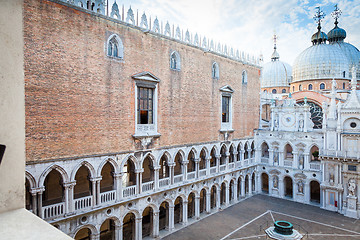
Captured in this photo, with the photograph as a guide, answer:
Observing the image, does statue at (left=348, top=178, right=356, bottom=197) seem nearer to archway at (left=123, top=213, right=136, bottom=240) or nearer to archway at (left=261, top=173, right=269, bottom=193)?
archway at (left=261, top=173, right=269, bottom=193)

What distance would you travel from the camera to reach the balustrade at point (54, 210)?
526 inches

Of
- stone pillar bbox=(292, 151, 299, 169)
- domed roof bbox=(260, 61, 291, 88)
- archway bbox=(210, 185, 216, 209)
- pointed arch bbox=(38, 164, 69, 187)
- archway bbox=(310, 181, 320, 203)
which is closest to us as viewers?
pointed arch bbox=(38, 164, 69, 187)

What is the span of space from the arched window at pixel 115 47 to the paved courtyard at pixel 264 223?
43.8ft

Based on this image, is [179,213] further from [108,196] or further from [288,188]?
[288,188]

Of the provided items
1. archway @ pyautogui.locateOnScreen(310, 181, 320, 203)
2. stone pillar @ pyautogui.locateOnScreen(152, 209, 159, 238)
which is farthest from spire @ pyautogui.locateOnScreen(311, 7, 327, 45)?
stone pillar @ pyautogui.locateOnScreen(152, 209, 159, 238)

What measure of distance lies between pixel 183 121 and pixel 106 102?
7.14m

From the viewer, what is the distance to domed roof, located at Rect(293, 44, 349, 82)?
126ft

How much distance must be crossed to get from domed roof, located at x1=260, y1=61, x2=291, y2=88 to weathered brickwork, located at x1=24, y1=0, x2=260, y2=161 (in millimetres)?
30612

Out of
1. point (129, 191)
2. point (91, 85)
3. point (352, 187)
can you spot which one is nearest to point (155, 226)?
point (129, 191)

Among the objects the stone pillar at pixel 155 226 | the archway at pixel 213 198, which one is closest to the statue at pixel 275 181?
the archway at pixel 213 198

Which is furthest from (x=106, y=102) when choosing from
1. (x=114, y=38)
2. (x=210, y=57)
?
(x=210, y=57)

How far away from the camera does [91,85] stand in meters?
15.0

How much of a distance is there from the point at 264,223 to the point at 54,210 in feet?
53.4

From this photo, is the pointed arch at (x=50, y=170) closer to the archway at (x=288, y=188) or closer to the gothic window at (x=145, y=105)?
the gothic window at (x=145, y=105)
